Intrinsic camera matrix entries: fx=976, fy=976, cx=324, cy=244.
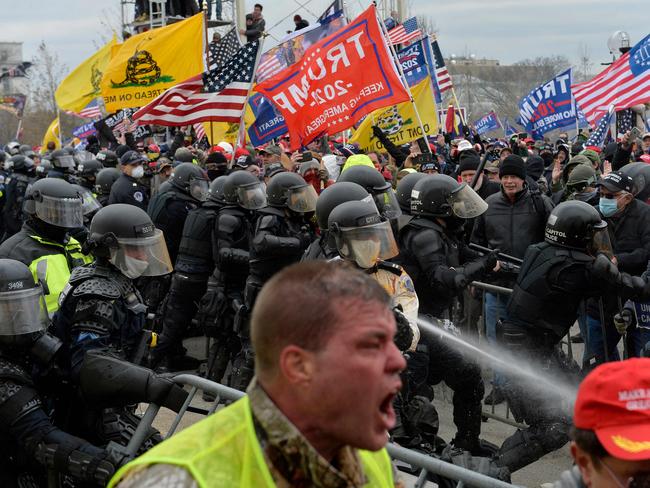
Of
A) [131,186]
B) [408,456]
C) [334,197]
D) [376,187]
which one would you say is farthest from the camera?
[131,186]

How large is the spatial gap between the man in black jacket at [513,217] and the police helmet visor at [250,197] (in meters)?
1.99

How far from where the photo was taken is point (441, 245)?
278 inches

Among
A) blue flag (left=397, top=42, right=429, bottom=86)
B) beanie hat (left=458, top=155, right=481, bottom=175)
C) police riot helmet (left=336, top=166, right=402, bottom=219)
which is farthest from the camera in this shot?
blue flag (left=397, top=42, right=429, bottom=86)

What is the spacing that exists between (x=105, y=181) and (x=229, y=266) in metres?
4.51

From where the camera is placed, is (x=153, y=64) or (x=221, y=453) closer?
(x=221, y=453)

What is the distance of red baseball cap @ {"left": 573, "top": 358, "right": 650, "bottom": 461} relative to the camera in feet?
7.55

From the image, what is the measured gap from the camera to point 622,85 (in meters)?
13.9

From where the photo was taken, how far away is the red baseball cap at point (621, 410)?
230 cm

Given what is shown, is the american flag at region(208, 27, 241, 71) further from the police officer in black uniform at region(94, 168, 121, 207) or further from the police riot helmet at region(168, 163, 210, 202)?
the police riot helmet at region(168, 163, 210, 202)

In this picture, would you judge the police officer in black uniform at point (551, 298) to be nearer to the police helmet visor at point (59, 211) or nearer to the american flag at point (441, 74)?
the police helmet visor at point (59, 211)

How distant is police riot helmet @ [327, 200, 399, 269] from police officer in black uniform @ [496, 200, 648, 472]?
3.88 feet

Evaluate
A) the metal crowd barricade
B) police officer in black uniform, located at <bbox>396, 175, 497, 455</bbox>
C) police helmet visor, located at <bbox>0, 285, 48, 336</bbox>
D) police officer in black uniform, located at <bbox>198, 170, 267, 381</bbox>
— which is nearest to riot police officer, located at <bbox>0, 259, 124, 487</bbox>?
police helmet visor, located at <bbox>0, 285, 48, 336</bbox>

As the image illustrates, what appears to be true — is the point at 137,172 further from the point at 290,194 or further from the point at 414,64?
the point at 414,64

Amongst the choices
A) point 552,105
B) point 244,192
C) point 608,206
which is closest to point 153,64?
point 244,192
